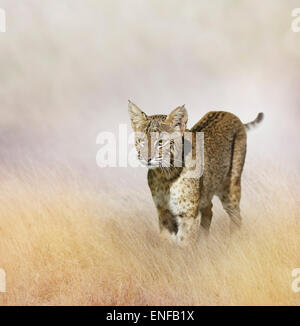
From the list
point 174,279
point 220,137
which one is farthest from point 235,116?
point 174,279

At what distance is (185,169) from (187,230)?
77 centimetres

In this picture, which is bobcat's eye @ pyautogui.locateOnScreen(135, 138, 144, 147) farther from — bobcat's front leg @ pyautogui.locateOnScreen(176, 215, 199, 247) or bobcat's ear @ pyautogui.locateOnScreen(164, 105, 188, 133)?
bobcat's front leg @ pyautogui.locateOnScreen(176, 215, 199, 247)

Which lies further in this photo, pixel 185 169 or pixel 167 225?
pixel 167 225

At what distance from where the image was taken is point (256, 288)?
5.73 metres

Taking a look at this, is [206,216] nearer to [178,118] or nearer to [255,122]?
[255,122]

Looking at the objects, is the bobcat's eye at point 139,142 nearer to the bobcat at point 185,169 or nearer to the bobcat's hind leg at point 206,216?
the bobcat at point 185,169

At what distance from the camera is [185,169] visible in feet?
21.4

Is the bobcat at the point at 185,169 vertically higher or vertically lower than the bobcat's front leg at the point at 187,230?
higher

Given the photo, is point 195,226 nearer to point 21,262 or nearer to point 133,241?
point 133,241

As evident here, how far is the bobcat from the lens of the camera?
20.3ft

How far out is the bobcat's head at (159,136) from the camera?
239 inches

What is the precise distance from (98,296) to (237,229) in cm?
246

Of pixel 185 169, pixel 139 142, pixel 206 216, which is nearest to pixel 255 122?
pixel 206 216

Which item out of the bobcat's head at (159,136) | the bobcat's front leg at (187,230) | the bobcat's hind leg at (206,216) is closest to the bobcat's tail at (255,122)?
the bobcat's hind leg at (206,216)
